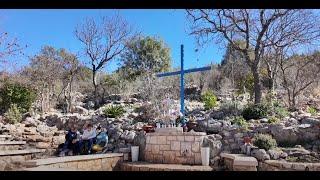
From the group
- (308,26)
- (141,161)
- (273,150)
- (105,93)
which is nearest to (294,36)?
(308,26)

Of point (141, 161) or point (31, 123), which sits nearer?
point (141, 161)

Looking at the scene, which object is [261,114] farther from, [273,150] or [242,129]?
[273,150]

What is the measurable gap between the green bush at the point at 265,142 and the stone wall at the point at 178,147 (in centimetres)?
94

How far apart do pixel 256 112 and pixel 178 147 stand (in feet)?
8.71

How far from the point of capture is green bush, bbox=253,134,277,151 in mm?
6785

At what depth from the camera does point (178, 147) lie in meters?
7.05

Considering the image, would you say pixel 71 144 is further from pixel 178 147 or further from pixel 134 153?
pixel 178 147

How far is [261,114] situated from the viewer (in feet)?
29.1

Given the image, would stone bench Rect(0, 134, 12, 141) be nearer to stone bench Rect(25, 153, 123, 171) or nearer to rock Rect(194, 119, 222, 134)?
stone bench Rect(25, 153, 123, 171)

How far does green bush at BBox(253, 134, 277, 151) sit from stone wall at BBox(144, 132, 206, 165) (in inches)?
36.9

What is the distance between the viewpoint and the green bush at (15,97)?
555 inches

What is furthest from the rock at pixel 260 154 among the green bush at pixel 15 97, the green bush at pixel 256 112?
the green bush at pixel 15 97

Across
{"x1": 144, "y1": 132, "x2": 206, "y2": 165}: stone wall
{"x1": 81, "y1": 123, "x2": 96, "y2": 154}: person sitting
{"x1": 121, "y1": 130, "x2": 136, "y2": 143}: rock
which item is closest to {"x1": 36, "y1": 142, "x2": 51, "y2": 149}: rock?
{"x1": 81, "y1": 123, "x2": 96, "y2": 154}: person sitting

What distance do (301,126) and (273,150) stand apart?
1108 mm
